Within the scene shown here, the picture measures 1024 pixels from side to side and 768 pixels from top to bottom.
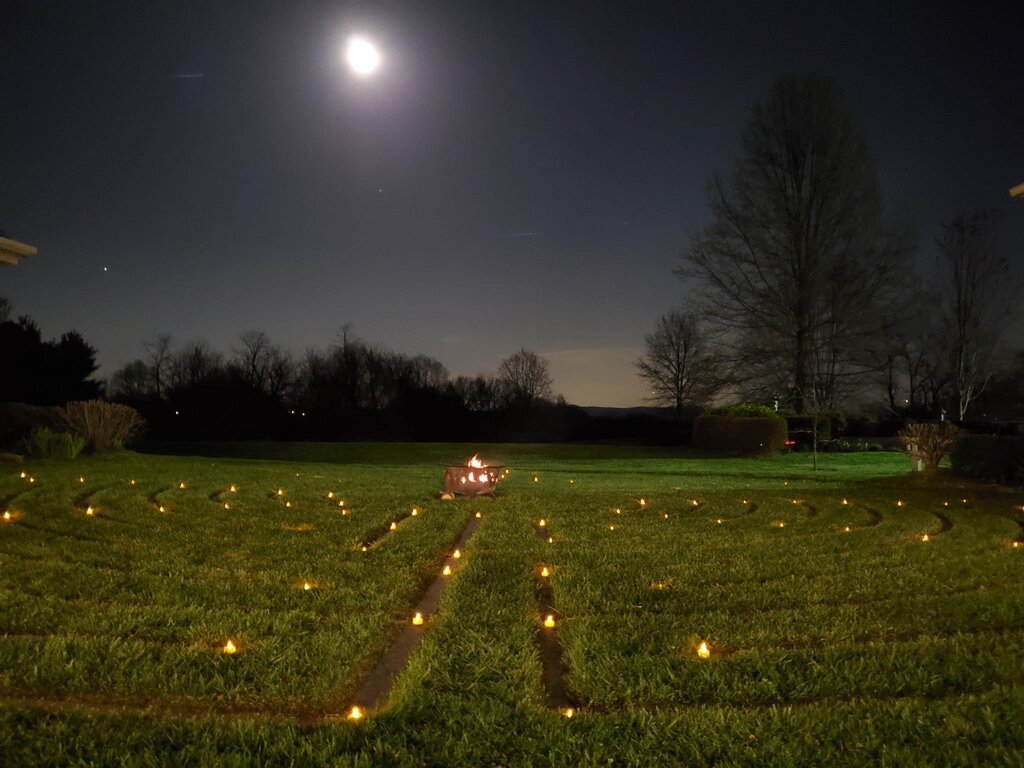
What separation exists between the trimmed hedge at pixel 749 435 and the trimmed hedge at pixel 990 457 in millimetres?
9269

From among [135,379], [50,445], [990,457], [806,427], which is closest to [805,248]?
[806,427]

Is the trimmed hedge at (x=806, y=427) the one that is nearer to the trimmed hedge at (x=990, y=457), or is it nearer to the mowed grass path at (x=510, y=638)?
the trimmed hedge at (x=990, y=457)

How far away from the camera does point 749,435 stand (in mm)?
21266

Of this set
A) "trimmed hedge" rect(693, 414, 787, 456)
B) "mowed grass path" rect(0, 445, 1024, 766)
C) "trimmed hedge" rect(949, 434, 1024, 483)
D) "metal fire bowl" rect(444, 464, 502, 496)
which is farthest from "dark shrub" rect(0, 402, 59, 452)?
"trimmed hedge" rect(693, 414, 787, 456)

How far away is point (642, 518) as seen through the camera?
27.5 ft

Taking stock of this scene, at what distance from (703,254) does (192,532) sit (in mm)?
20000

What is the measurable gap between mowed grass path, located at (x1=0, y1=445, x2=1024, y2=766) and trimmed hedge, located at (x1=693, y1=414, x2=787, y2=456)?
1297 centimetres

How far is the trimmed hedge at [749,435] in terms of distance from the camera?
2119 centimetres

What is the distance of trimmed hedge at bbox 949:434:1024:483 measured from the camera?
1073 centimetres

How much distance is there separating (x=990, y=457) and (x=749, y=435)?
10.2 meters

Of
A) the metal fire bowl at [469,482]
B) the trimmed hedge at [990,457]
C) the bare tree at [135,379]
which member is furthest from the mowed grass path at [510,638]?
the bare tree at [135,379]

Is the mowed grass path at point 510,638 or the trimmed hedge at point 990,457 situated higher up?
the trimmed hedge at point 990,457

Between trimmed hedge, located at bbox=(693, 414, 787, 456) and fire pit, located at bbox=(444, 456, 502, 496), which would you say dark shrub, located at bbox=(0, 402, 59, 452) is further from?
trimmed hedge, located at bbox=(693, 414, 787, 456)

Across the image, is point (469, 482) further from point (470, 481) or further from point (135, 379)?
point (135, 379)
